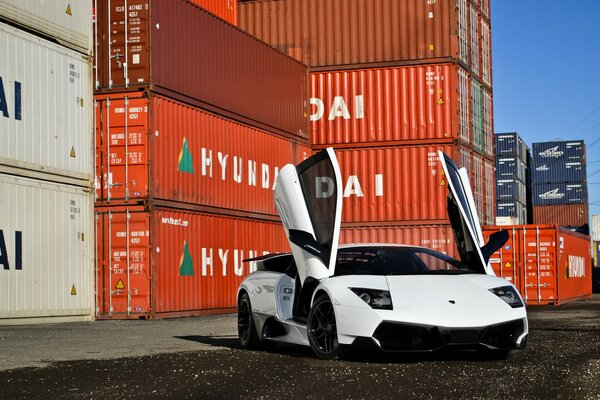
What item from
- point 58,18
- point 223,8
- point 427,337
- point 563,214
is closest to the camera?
point 427,337

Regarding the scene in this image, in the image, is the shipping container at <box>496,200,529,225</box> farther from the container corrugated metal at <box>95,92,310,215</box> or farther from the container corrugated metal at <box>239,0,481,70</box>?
the container corrugated metal at <box>95,92,310,215</box>

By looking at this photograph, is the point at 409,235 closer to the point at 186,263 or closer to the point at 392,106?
the point at 392,106

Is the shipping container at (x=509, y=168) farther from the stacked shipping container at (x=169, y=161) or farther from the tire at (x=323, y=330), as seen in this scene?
the tire at (x=323, y=330)

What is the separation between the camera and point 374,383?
6754mm

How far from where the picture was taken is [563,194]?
7181 centimetres

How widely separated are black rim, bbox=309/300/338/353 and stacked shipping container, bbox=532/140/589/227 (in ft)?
203

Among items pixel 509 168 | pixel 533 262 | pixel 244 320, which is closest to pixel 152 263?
pixel 244 320

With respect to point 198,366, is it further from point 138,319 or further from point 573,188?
point 573,188

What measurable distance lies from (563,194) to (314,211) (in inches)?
2580

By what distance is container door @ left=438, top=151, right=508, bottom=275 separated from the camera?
918cm

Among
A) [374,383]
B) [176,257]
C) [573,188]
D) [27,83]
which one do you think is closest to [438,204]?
[176,257]

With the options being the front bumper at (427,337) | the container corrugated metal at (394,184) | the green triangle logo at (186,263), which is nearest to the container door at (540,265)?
the container corrugated metal at (394,184)

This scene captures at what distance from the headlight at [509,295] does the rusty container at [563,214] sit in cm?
6054

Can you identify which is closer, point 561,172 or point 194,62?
point 194,62
